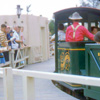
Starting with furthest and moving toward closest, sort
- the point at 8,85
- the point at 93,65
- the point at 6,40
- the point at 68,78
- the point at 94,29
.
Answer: the point at 6,40 → the point at 94,29 → the point at 93,65 → the point at 8,85 → the point at 68,78

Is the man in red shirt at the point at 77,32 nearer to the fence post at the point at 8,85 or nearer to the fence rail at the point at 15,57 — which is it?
the fence rail at the point at 15,57

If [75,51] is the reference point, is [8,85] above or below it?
below

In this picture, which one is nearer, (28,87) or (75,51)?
(28,87)

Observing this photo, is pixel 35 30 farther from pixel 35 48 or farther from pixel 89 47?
pixel 89 47

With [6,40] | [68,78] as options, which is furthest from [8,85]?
[6,40]

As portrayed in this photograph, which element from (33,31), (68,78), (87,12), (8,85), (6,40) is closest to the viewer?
(68,78)

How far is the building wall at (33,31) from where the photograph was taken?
14.5m

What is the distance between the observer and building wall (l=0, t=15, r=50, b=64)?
14.5 m

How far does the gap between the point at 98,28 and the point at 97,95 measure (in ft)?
9.16

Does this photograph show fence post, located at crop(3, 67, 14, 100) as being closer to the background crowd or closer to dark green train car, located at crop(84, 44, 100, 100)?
dark green train car, located at crop(84, 44, 100, 100)

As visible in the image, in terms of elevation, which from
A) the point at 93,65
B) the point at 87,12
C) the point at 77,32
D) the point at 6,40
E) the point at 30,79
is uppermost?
the point at 87,12

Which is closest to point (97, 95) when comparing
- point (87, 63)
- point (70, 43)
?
point (87, 63)

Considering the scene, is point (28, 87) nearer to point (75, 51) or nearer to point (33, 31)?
point (75, 51)

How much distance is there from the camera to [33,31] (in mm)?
14938
